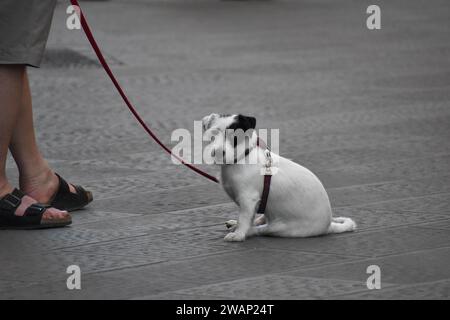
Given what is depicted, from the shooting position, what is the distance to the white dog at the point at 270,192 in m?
5.11

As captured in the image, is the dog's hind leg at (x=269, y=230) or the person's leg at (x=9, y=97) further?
the person's leg at (x=9, y=97)

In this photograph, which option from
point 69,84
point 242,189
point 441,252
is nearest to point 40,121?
point 69,84

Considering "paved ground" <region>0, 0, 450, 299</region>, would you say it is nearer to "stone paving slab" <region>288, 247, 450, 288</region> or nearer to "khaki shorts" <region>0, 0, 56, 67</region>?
"stone paving slab" <region>288, 247, 450, 288</region>

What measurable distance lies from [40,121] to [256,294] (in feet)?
15.5

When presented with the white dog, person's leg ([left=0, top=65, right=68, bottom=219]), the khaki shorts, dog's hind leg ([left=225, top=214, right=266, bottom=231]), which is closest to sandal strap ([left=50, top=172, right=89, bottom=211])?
person's leg ([left=0, top=65, right=68, bottom=219])

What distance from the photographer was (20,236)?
215 inches

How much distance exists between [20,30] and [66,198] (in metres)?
0.99

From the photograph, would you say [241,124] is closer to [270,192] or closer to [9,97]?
[270,192]

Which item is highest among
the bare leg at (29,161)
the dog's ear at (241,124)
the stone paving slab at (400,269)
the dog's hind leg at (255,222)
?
the dog's ear at (241,124)

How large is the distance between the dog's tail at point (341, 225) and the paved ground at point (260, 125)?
0.07 meters

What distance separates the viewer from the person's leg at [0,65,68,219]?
5.49 m

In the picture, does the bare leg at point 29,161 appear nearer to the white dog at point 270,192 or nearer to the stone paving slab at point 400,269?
the white dog at point 270,192

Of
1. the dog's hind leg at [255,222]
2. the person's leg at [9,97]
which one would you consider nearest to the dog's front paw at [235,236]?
the dog's hind leg at [255,222]
